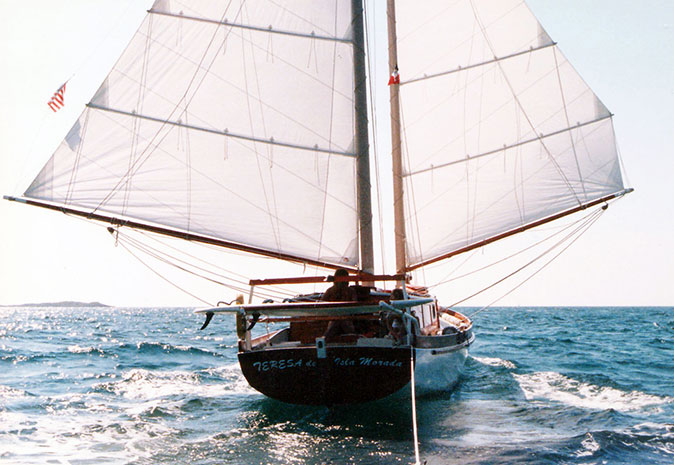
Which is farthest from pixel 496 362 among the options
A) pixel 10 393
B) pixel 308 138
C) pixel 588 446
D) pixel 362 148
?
pixel 10 393

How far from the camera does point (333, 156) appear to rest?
1515cm

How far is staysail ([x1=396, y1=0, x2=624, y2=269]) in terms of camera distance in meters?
Answer: 17.1

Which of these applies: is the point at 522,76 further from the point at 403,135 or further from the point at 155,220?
the point at 155,220

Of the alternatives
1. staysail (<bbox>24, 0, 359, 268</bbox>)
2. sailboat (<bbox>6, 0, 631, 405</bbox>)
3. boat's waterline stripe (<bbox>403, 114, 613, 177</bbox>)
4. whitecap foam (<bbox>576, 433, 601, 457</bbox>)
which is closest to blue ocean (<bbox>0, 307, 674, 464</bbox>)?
whitecap foam (<bbox>576, 433, 601, 457</bbox>)

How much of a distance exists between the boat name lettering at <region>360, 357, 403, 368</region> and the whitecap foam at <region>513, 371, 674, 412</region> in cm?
502

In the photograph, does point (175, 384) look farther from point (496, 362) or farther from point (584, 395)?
point (496, 362)

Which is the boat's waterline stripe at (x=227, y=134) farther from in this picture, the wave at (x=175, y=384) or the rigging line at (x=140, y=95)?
the wave at (x=175, y=384)

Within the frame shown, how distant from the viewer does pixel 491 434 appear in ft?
34.9

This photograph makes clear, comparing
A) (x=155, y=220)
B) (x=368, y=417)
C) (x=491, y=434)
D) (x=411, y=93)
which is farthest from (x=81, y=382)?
(x=411, y=93)

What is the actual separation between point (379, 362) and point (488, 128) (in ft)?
31.8

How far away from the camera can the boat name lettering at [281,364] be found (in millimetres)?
11147

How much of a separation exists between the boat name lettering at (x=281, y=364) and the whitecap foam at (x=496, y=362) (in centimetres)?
1147

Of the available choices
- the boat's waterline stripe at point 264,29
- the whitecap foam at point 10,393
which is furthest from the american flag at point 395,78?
the whitecap foam at point 10,393

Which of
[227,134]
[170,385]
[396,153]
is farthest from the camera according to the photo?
[396,153]
